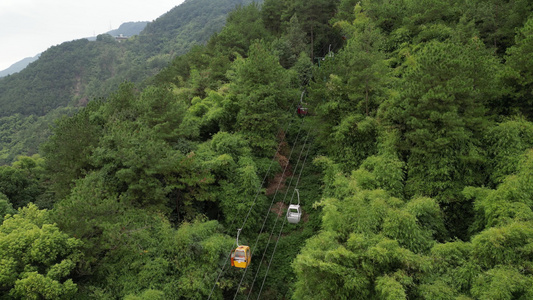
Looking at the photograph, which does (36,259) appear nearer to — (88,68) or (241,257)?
(241,257)

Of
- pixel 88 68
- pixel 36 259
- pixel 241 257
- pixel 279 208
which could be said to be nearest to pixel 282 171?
pixel 279 208

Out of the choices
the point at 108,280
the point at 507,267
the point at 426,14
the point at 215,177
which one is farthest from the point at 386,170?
the point at 426,14

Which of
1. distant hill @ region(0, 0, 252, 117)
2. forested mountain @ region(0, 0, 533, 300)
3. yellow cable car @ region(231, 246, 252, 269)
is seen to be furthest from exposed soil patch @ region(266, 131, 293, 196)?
distant hill @ region(0, 0, 252, 117)

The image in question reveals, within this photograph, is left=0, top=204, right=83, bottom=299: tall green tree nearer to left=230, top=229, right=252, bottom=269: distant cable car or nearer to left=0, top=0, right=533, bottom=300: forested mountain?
left=0, top=0, right=533, bottom=300: forested mountain

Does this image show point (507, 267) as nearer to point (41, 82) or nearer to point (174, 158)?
point (174, 158)

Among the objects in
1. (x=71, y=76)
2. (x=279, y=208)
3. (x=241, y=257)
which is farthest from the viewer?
(x=71, y=76)

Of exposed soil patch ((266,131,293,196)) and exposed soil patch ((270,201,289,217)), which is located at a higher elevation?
exposed soil patch ((266,131,293,196))

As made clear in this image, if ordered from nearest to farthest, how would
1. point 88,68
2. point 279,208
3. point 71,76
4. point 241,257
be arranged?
point 241,257, point 279,208, point 71,76, point 88,68
